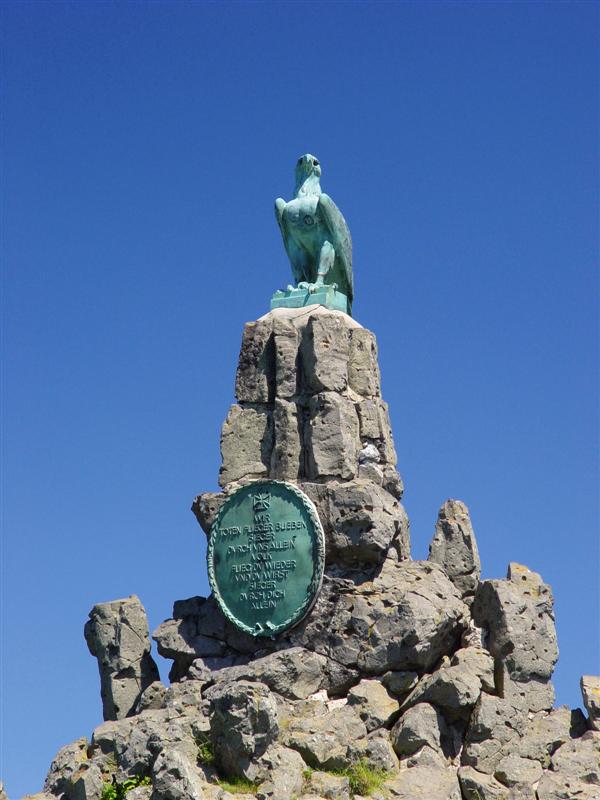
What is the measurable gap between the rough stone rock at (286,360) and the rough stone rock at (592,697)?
5208 mm

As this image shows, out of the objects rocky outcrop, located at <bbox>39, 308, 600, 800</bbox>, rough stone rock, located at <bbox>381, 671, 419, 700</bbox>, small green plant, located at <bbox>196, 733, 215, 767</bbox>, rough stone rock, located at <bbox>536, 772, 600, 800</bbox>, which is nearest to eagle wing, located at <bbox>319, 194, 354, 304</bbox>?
rocky outcrop, located at <bbox>39, 308, 600, 800</bbox>

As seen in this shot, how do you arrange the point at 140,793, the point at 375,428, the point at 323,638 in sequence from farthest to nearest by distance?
the point at 375,428 → the point at 323,638 → the point at 140,793

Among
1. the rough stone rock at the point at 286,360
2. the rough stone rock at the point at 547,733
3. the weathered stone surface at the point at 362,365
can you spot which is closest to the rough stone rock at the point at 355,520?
the rough stone rock at the point at 286,360

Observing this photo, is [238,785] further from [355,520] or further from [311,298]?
[311,298]

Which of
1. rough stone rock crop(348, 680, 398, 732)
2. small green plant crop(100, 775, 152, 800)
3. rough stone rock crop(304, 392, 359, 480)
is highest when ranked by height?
rough stone rock crop(304, 392, 359, 480)

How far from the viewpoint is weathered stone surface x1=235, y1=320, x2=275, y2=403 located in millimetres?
23328

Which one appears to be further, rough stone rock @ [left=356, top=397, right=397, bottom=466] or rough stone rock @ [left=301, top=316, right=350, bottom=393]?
rough stone rock @ [left=356, top=397, right=397, bottom=466]

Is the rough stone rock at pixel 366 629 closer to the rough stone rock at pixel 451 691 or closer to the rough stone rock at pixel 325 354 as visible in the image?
the rough stone rock at pixel 451 691

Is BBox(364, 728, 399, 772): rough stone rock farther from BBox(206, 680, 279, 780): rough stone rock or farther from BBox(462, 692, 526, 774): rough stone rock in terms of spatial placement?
BBox(206, 680, 279, 780): rough stone rock

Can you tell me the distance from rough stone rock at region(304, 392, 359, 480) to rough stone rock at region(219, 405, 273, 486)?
0.66 metres

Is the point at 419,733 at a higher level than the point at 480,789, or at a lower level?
higher

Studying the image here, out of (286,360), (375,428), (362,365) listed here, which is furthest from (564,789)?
(286,360)

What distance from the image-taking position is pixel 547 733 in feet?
68.8

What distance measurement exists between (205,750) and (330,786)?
153 centimetres
